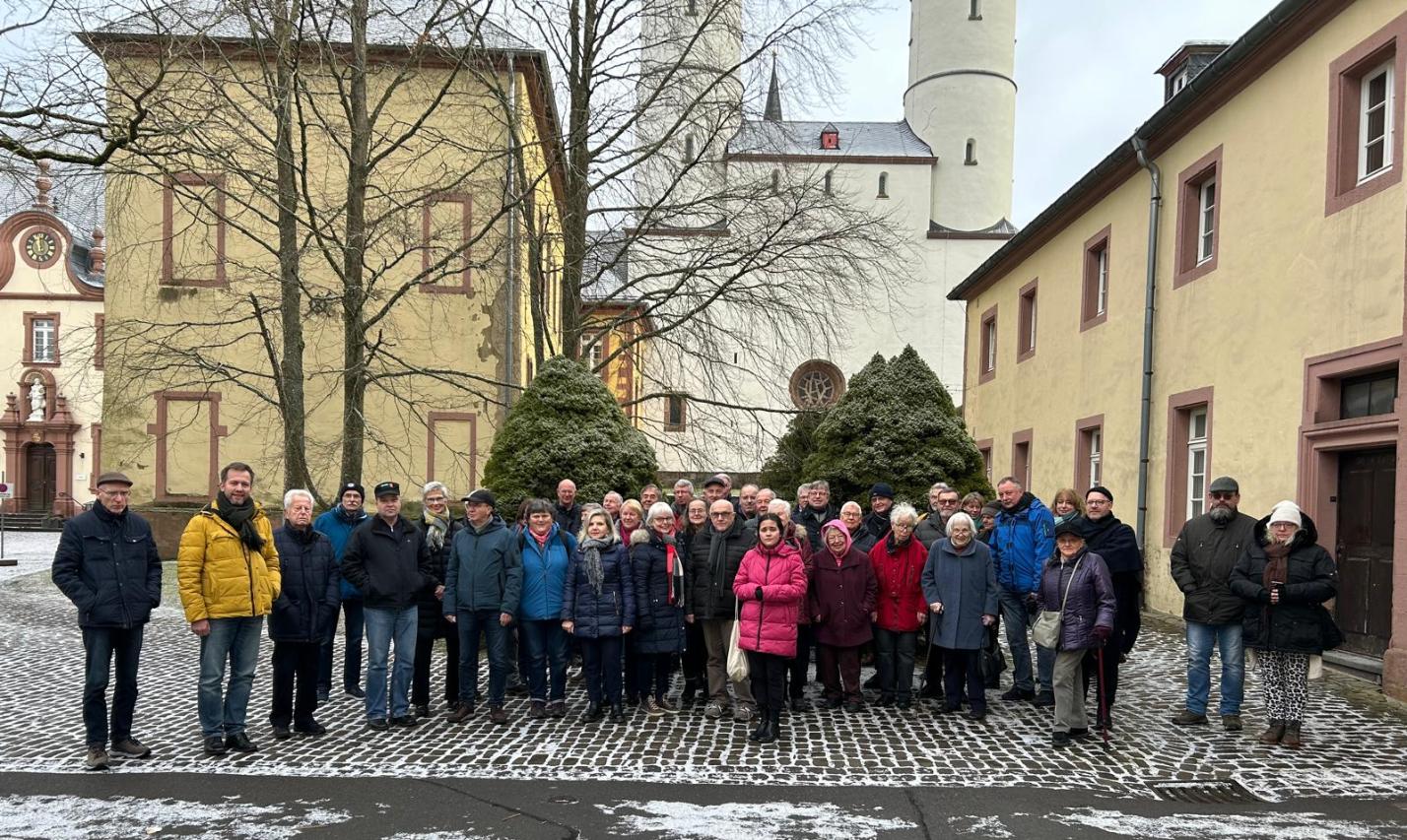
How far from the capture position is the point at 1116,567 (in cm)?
768

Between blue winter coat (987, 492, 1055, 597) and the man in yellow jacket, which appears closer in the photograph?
the man in yellow jacket

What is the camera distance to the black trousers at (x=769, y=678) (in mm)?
7000

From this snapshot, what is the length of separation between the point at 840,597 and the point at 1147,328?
358 inches

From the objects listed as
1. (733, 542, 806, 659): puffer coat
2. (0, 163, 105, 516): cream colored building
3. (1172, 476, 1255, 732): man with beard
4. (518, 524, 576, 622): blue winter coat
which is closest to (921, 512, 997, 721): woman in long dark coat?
(733, 542, 806, 659): puffer coat

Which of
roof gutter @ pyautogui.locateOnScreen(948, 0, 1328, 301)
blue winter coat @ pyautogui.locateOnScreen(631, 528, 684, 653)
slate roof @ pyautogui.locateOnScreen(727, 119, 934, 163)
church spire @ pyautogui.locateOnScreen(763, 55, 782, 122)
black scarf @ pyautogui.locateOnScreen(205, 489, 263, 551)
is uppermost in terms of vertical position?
slate roof @ pyautogui.locateOnScreen(727, 119, 934, 163)

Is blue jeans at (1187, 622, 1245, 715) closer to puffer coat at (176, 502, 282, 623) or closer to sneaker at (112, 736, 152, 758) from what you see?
puffer coat at (176, 502, 282, 623)

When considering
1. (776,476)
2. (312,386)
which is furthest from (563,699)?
(312,386)

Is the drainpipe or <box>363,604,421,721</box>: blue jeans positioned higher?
the drainpipe

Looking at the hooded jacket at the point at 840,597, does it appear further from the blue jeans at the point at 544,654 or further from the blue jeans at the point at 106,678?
the blue jeans at the point at 106,678

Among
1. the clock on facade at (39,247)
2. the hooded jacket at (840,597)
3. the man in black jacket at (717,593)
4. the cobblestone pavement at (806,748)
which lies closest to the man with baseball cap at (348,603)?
the cobblestone pavement at (806,748)

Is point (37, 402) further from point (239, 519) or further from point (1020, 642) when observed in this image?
point (1020, 642)

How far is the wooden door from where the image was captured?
930cm

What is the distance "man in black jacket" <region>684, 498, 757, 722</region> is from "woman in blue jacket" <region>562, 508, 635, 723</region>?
549mm

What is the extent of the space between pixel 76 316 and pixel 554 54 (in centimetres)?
3575
